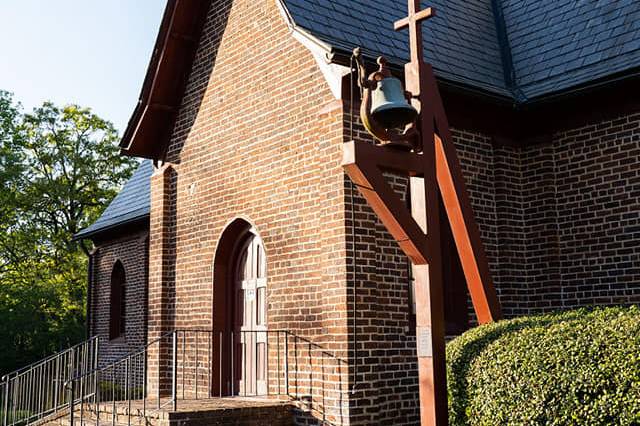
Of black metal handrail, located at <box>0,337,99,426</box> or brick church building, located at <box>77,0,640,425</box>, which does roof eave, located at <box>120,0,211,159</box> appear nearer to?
brick church building, located at <box>77,0,640,425</box>

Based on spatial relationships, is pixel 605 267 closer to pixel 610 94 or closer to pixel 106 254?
pixel 610 94

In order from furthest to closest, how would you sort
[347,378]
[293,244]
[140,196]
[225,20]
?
[140,196] < [225,20] < [293,244] < [347,378]

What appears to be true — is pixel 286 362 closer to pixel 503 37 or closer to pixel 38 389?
pixel 503 37

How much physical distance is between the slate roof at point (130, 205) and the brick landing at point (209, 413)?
768cm

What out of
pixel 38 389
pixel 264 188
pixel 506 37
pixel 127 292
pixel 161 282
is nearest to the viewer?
pixel 264 188

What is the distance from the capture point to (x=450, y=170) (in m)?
6.92

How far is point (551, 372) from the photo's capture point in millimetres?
5863

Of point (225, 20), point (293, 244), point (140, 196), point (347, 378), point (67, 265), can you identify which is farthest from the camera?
point (67, 265)

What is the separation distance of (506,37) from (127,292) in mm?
10571

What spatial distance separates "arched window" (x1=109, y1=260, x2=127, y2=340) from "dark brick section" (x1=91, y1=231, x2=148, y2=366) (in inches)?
4.4

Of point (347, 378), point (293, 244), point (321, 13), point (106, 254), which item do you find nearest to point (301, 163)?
point (293, 244)

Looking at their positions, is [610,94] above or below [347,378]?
above

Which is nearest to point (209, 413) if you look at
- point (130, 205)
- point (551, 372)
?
point (551, 372)

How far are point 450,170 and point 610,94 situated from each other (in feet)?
14.3
